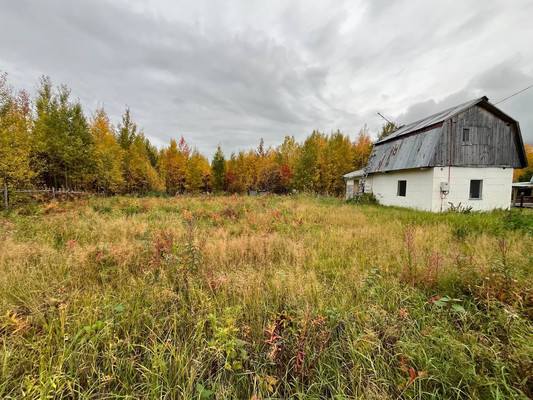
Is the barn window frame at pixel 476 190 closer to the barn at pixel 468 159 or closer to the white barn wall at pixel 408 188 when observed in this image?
the barn at pixel 468 159

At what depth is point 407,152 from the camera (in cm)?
1291

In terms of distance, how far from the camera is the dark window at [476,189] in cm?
1164

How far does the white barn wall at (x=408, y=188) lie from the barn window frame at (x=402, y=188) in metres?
0.14

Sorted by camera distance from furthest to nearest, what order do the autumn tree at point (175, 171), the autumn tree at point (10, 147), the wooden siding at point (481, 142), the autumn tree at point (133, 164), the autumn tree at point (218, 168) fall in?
the autumn tree at point (218, 168)
the autumn tree at point (175, 171)
the autumn tree at point (133, 164)
the wooden siding at point (481, 142)
the autumn tree at point (10, 147)

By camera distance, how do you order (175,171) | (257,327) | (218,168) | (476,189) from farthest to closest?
(218,168)
(175,171)
(476,189)
(257,327)

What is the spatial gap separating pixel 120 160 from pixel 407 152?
2318 cm

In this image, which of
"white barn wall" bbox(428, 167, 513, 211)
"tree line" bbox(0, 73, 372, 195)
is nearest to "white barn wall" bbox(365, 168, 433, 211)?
"white barn wall" bbox(428, 167, 513, 211)

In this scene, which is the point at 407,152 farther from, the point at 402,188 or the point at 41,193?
the point at 41,193

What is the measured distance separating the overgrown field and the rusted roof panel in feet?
31.4

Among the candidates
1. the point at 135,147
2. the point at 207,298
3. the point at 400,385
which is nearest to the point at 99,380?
the point at 207,298

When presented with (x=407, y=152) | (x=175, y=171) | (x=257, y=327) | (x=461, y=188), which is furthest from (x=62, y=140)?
(x=461, y=188)

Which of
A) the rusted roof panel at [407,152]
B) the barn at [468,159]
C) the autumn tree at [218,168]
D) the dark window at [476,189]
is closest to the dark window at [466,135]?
Result: the barn at [468,159]

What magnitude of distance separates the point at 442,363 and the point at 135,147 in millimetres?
24973

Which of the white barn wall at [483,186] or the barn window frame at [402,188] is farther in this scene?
the barn window frame at [402,188]
